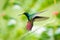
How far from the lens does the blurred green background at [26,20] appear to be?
886 mm

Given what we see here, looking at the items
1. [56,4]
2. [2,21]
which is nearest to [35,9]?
[56,4]

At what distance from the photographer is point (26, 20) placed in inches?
38.0

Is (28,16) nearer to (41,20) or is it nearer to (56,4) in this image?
(41,20)

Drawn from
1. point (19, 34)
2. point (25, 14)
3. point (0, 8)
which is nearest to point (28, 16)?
point (25, 14)

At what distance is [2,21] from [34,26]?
247mm

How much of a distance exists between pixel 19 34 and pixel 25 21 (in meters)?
0.10

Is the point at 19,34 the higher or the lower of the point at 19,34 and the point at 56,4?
the lower

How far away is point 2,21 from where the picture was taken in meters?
1.02

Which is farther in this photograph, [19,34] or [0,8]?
[0,8]

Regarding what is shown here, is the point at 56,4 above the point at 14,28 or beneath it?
above

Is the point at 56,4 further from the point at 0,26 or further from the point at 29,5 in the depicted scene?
the point at 0,26

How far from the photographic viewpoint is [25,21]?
96 cm

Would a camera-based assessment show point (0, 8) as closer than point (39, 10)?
No

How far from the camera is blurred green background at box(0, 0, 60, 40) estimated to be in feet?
2.91
